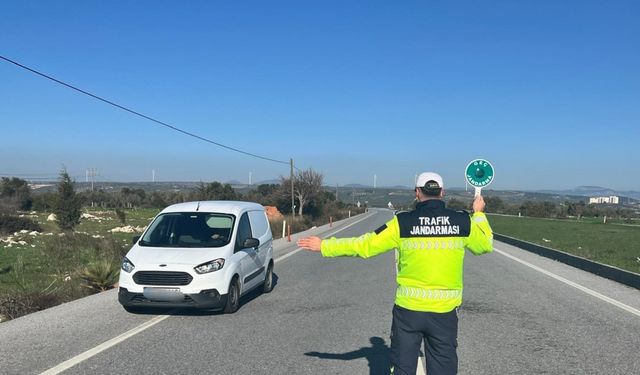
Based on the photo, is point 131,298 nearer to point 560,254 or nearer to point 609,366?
point 609,366

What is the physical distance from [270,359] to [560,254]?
16.2 m

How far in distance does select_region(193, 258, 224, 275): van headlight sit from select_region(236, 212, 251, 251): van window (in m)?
0.84

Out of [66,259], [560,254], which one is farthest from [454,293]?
[66,259]

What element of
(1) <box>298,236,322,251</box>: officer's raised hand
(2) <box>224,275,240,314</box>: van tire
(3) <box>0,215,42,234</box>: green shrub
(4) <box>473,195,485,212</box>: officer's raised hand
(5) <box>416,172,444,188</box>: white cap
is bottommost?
(3) <box>0,215,42,234</box>: green shrub

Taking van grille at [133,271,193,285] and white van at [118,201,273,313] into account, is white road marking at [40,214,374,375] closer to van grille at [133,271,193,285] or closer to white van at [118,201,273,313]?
white van at [118,201,273,313]

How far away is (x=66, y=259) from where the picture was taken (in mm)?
21656

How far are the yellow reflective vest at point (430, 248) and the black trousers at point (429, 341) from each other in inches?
2.4

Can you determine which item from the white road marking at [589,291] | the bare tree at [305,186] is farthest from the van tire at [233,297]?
the bare tree at [305,186]

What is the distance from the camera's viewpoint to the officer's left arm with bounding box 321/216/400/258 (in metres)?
3.96

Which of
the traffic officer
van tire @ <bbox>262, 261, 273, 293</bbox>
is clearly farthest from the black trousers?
van tire @ <bbox>262, 261, 273, 293</bbox>

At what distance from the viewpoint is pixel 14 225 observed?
41156 millimetres

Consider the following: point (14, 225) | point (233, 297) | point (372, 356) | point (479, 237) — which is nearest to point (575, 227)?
point (14, 225)

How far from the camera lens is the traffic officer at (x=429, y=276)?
3.84 metres

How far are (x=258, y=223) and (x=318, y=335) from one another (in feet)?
15.1
